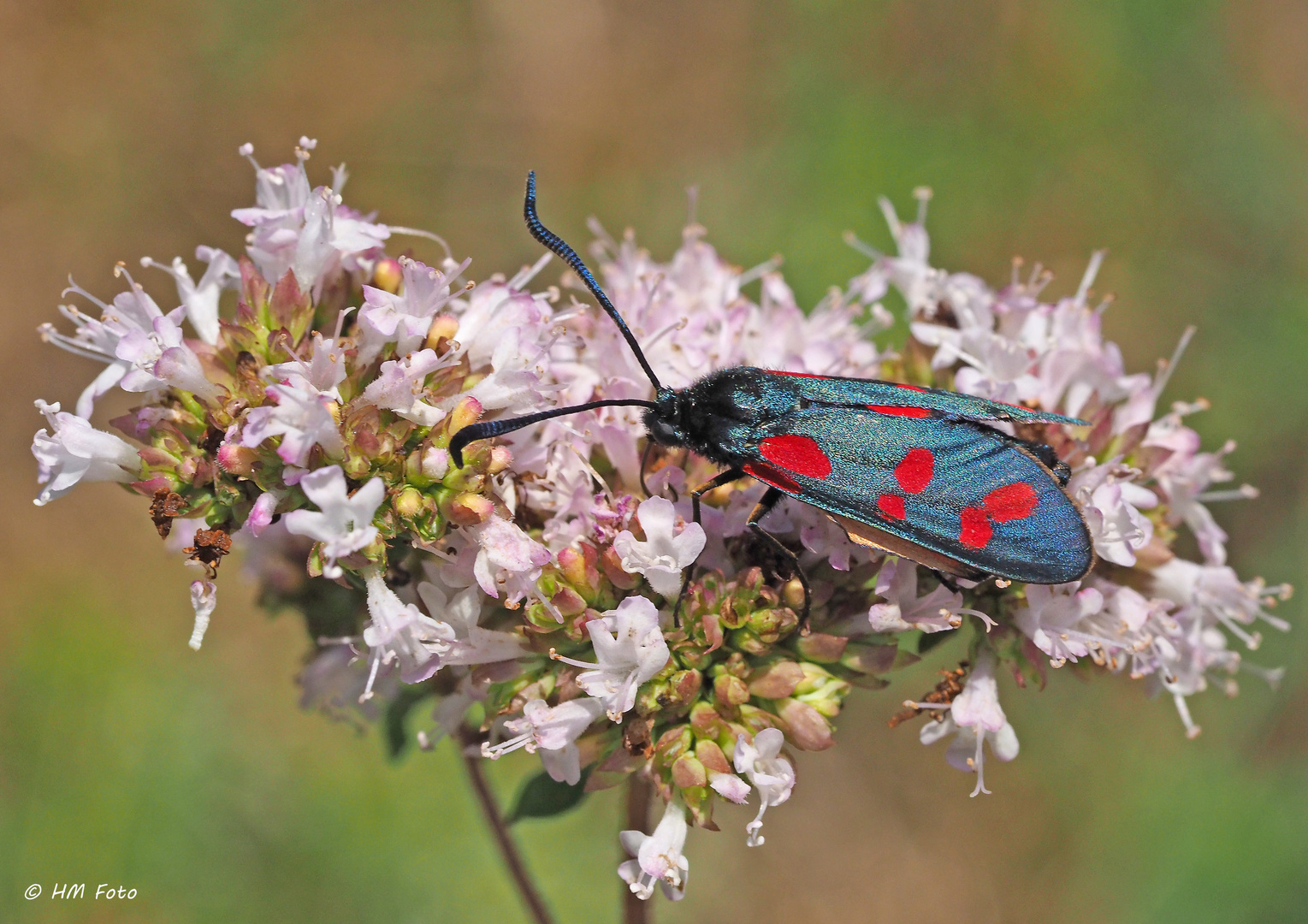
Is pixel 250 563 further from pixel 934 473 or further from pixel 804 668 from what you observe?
pixel 934 473

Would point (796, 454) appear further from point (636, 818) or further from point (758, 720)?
point (636, 818)

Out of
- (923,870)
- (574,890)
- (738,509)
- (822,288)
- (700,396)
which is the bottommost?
(923,870)

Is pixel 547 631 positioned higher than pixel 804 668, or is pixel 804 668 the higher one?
pixel 547 631

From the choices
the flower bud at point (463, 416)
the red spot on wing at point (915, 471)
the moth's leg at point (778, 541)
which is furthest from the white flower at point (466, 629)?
the red spot on wing at point (915, 471)

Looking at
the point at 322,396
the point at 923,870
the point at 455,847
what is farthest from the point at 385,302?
the point at 923,870

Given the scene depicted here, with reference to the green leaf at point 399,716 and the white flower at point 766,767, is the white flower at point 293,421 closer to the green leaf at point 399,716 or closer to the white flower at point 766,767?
the white flower at point 766,767

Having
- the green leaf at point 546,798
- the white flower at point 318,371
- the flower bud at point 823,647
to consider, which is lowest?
the green leaf at point 546,798
